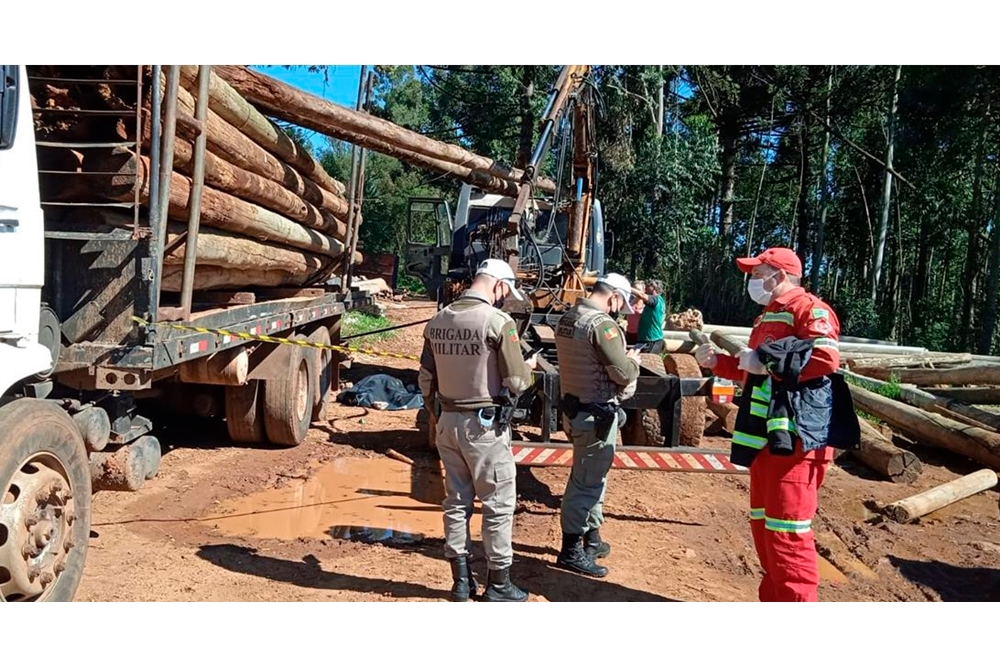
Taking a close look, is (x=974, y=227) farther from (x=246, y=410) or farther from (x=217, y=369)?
(x=217, y=369)

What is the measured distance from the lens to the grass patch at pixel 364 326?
1572cm

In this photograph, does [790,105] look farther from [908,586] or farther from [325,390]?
[908,586]

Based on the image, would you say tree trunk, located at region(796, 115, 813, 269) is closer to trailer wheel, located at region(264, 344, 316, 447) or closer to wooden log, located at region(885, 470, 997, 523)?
wooden log, located at region(885, 470, 997, 523)

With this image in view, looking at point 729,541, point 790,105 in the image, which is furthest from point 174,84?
point 790,105

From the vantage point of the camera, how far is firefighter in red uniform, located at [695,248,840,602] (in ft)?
11.5

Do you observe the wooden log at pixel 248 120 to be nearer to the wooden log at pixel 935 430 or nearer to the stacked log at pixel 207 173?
the stacked log at pixel 207 173

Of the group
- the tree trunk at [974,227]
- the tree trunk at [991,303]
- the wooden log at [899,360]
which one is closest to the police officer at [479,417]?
the wooden log at [899,360]

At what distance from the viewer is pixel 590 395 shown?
444 cm

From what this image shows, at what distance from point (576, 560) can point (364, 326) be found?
14.0 meters

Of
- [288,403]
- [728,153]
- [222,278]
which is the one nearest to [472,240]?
[288,403]

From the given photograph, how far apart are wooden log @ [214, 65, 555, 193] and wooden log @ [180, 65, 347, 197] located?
0.13 metres

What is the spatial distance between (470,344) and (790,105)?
2663 centimetres

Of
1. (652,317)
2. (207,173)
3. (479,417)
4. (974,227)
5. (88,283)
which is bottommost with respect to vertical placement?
(479,417)

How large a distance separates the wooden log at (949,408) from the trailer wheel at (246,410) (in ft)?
20.3
